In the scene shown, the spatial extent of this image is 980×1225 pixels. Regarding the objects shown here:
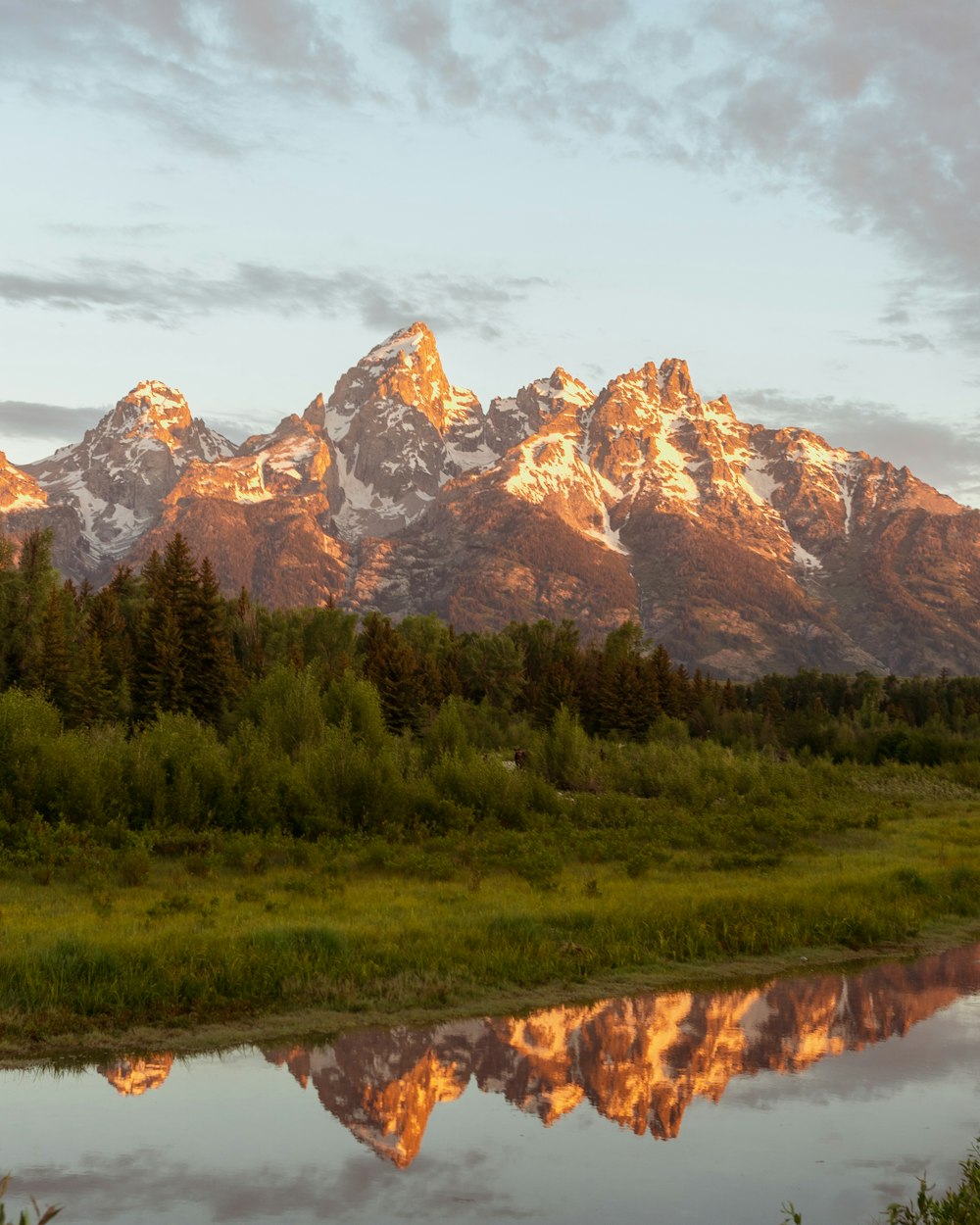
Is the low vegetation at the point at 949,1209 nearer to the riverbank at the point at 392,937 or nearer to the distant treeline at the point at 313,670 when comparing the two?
the riverbank at the point at 392,937

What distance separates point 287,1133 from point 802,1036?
703 centimetres

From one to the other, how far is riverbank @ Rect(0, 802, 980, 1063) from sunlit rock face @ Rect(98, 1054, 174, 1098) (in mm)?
454

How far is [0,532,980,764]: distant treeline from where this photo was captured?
2468 inches

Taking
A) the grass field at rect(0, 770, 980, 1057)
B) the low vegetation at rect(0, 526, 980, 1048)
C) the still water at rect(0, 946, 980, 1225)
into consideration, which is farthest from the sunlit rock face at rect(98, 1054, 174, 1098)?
the low vegetation at rect(0, 526, 980, 1048)

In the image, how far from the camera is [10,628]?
6353 cm

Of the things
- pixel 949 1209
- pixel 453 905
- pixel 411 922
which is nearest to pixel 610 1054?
pixel 949 1209

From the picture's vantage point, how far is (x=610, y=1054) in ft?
48.7

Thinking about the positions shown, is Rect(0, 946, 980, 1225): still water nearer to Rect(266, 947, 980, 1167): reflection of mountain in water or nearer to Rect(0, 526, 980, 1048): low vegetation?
Rect(266, 947, 980, 1167): reflection of mountain in water

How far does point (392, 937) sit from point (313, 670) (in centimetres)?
4926

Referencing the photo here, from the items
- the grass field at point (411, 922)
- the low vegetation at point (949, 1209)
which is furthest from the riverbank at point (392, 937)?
the low vegetation at point (949, 1209)

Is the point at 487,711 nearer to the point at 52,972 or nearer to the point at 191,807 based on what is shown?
the point at 191,807

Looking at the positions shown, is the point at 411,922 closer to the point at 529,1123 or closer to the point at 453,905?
the point at 453,905

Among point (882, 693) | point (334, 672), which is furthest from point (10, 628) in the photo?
point (882, 693)

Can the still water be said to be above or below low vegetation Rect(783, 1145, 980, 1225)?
below
